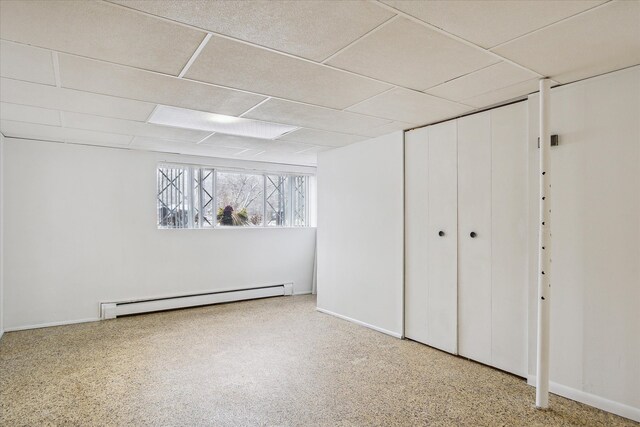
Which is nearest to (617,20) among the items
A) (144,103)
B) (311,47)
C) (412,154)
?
(311,47)

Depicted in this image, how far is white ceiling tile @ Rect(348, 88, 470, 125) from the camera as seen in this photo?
2990mm

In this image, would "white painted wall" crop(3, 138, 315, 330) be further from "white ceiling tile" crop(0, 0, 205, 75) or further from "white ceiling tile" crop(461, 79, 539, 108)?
"white ceiling tile" crop(461, 79, 539, 108)

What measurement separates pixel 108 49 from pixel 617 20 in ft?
8.69

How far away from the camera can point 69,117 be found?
11.7 ft

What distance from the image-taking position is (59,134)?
427 centimetres

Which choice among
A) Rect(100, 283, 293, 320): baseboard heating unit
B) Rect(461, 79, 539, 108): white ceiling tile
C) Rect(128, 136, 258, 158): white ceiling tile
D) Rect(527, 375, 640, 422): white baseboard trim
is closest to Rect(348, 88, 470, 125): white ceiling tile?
Rect(461, 79, 539, 108): white ceiling tile

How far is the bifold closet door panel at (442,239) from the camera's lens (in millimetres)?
3617

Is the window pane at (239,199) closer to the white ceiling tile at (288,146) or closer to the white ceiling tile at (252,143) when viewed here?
the white ceiling tile at (252,143)

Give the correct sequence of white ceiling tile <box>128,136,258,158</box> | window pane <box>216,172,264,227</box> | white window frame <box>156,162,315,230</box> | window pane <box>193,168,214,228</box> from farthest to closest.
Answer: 1. window pane <box>216,172,264,227</box>
2. window pane <box>193,168,214,228</box>
3. white window frame <box>156,162,315,230</box>
4. white ceiling tile <box>128,136,258,158</box>

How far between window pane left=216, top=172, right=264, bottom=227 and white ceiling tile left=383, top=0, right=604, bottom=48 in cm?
477

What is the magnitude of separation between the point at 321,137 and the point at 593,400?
3.40 m

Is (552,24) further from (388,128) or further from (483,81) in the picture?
(388,128)

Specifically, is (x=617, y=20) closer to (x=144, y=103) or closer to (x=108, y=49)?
(x=108, y=49)

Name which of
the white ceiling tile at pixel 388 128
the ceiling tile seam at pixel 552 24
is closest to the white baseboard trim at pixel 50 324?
the white ceiling tile at pixel 388 128
